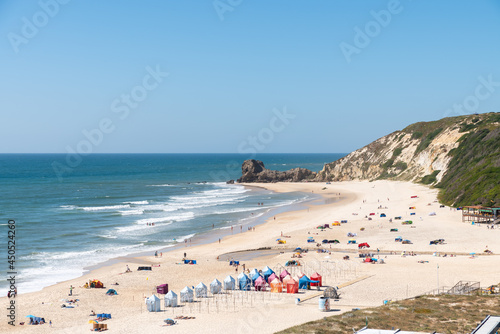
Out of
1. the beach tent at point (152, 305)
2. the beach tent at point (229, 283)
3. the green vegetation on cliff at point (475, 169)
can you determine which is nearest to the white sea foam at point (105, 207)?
the beach tent at point (229, 283)

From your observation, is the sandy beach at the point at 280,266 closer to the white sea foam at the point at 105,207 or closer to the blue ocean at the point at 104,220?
the blue ocean at the point at 104,220

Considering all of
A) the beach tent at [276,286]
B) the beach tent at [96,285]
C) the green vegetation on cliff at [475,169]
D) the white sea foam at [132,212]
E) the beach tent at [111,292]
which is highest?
the green vegetation on cliff at [475,169]

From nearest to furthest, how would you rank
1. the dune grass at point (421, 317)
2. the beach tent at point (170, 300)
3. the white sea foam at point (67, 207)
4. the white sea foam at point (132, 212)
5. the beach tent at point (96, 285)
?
the dune grass at point (421, 317), the beach tent at point (170, 300), the beach tent at point (96, 285), the white sea foam at point (132, 212), the white sea foam at point (67, 207)

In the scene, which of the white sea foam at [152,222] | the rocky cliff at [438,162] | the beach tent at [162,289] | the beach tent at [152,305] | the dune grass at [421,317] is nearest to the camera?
the dune grass at [421,317]

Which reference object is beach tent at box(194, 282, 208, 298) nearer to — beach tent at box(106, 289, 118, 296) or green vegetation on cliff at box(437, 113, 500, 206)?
beach tent at box(106, 289, 118, 296)

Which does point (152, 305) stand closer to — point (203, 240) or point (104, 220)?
point (203, 240)

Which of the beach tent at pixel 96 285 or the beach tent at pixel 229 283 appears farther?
the beach tent at pixel 96 285

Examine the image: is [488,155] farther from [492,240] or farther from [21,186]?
[21,186]

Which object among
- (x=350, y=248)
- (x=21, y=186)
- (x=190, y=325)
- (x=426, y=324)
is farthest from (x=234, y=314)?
(x=21, y=186)
